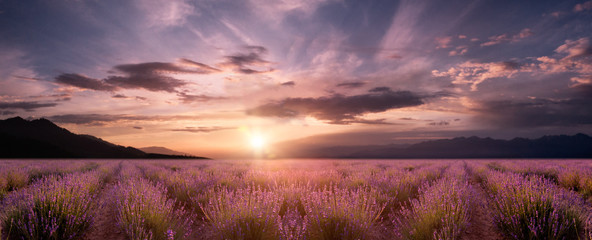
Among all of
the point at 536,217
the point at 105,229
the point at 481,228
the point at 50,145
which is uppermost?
the point at 50,145

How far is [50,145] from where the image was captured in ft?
267

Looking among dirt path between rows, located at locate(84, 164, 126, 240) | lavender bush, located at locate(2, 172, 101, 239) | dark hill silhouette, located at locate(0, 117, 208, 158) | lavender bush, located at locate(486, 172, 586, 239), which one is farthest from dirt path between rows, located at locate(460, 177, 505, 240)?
dark hill silhouette, located at locate(0, 117, 208, 158)

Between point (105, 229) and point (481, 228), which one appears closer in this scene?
point (105, 229)

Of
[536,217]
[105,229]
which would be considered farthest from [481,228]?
[105,229]

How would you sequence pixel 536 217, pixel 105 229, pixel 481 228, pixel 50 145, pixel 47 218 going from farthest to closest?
1. pixel 50 145
2. pixel 481 228
3. pixel 105 229
4. pixel 536 217
5. pixel 47 218

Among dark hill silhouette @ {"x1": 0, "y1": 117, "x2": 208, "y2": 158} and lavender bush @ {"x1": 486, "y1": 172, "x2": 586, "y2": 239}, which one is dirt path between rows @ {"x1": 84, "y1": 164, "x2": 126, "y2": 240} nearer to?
lavender bush @ {"x1": 486, "y1": 172, "x2": 586, "y2": 239}

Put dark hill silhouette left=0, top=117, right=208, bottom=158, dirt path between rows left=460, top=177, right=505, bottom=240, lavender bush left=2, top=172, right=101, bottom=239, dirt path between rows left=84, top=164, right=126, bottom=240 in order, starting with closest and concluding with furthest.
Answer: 1. lavender bush left=2, top=172, right=101, bottom=239
2. dirt path between rows left=84, top=164, right=126, bottom=240
3. dirt path between rows left=460, top=177, right=505, bottom=240
4. dark hill silhouette left=0, top=117, right=208, bottom=158

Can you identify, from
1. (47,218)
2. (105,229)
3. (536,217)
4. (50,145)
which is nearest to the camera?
(47,218)

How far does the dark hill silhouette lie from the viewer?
77438 millimetres

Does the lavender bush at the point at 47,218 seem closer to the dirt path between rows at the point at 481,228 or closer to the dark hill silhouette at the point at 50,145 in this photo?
the dirt path between rows at the point at 481,228

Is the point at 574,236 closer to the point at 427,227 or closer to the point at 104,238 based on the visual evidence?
the point at 427,227

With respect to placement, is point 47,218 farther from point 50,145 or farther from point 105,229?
point 50,145

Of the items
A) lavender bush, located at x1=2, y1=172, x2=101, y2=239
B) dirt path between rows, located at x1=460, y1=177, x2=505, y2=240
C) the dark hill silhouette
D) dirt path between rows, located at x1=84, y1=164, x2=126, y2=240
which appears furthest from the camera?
the dark hill silhouette

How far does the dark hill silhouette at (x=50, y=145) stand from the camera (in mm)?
77438
